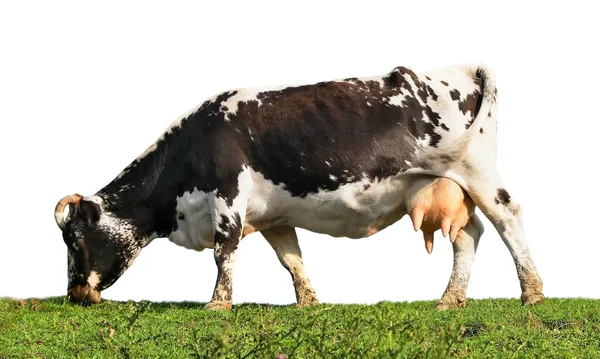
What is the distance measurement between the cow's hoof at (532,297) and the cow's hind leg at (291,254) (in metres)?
3.01

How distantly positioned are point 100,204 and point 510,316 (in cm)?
610

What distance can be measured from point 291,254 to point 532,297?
349cm

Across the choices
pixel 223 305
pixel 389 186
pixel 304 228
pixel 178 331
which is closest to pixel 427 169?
pixel 389 186

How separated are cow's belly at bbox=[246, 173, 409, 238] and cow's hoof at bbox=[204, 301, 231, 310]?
121 cm

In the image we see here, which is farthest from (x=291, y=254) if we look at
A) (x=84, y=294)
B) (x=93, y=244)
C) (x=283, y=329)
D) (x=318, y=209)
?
(x=283, y=329)

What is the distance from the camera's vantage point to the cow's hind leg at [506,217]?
44.1 feet

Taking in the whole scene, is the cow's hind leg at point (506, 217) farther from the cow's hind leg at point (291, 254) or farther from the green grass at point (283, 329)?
the cow's hind leg at point (291, 254)

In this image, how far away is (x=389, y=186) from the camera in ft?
43.7

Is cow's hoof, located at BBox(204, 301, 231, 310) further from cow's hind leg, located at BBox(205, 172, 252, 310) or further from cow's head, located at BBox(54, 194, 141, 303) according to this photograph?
cow's head, located at BBox(54, 194, 141, 303)

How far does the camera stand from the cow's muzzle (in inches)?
585

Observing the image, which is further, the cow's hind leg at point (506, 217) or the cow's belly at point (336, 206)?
the cow's hind leg at point (506, 217)

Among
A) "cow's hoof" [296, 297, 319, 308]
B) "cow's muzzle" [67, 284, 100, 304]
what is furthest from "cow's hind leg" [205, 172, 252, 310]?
"cow's muzzle" [67, 284, 100, 304]

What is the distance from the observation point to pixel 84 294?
1488cm

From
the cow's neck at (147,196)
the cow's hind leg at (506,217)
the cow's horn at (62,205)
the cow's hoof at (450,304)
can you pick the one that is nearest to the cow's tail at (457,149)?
the cow's hind leg at (506,217)
